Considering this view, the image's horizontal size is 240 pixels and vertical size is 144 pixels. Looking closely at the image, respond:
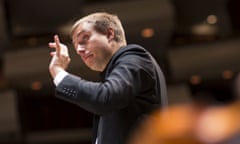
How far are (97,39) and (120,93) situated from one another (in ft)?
0.50

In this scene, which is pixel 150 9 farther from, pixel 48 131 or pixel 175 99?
pixel 48 131

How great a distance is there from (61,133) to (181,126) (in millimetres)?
4959

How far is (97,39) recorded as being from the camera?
926 millimetres

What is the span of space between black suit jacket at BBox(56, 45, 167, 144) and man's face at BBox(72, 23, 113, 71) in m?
0.02

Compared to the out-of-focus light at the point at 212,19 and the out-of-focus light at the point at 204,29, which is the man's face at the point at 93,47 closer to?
the out-of-focus light at the point at 212,19

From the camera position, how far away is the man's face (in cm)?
92

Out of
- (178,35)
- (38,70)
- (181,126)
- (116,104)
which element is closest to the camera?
(181,126)

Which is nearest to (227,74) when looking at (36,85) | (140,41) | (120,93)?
(140,41)

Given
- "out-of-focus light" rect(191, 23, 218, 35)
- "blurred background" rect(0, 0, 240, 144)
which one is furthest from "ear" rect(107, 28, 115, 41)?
"out-of-focus light" rect(191, 23, 218, 35)

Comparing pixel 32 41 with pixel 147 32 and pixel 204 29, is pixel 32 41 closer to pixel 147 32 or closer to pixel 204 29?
pixel 147 32

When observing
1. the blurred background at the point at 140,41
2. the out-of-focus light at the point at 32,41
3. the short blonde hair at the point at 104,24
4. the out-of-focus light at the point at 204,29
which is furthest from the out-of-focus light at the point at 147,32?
the short blonde hair at the point at 104,24

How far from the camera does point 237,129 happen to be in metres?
0.19

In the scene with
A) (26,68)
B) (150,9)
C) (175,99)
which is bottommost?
(175,99)

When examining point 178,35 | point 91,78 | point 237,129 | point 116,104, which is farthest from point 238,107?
point 178,35
